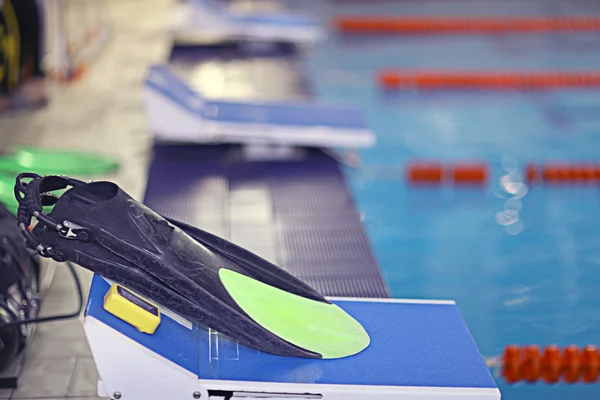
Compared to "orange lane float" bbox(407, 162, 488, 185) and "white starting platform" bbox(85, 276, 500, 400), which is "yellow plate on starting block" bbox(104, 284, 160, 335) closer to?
"white starting platform" bbox(85, 276, 500, 400)

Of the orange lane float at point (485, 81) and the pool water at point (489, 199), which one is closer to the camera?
the pool water at point (489, 199)

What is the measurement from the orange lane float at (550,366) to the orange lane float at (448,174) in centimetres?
205

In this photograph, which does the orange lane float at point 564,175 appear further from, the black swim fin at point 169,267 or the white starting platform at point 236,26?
the black swim fin at point 169,267

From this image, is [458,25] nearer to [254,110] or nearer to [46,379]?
[254,110]

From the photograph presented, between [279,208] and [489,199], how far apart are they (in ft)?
4.95

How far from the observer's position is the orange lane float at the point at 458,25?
8.85 meters

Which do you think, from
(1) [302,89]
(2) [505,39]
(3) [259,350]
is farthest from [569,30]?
(3) [259,350]

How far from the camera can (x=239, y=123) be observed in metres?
5.03

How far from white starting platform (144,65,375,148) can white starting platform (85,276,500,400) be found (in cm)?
235

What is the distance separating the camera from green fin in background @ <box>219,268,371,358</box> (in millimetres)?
2719

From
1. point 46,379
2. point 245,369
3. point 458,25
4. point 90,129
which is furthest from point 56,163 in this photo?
point 458,25

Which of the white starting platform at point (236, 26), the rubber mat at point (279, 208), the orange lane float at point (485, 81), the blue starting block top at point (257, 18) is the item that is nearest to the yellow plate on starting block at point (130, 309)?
the rubber mat at point (279, 208)

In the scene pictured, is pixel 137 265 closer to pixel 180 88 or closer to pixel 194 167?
pixel 194 167

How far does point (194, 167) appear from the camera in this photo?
4926 millimetres
